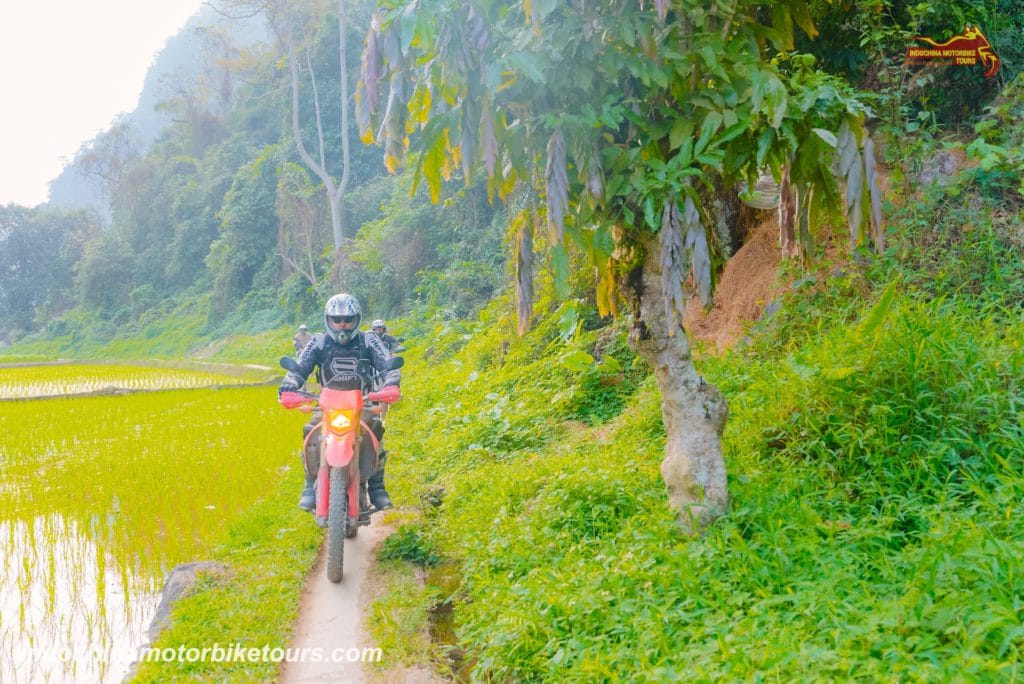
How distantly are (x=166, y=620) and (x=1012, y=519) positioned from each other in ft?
12.3

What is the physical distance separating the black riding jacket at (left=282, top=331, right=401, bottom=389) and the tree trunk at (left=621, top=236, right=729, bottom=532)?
1701mm

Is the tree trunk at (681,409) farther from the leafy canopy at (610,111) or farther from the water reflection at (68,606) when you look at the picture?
the water reflection at (68,606)

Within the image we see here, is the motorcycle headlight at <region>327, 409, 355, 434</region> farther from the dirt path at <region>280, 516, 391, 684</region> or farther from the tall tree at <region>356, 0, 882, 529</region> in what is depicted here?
the tall tree at <region>356, 0, 882, 529</region>

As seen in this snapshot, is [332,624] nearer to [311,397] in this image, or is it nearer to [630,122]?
[311,397]

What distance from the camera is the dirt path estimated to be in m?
3.23

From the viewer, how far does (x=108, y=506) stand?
19.3 feet

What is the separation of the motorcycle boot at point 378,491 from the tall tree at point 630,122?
1.96 m

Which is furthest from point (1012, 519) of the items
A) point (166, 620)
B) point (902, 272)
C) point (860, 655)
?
point (166, 620)

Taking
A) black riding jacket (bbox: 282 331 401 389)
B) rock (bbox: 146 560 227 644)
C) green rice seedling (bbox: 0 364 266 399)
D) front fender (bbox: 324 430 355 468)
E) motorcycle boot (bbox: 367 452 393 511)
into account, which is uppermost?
black riding jacket (bbox: 282 331 401 389)

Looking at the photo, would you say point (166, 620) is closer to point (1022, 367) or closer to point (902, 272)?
point (1022, 367)

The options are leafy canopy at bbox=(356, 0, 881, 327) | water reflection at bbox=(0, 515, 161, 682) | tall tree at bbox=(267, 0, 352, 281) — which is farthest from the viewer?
tall tree at bbox=(267, 0, 352, 281)

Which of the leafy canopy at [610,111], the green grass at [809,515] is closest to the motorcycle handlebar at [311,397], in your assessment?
the green grass at [809,515]
